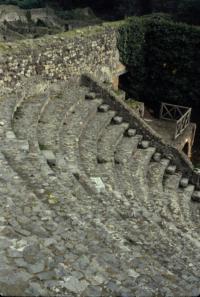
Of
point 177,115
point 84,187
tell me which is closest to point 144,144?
point 84,187

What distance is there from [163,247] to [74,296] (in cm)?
282

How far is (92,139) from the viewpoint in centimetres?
1164

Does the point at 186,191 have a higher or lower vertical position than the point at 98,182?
lower

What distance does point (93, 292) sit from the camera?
191 inches

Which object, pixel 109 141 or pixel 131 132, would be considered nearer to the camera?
pixel 109 141

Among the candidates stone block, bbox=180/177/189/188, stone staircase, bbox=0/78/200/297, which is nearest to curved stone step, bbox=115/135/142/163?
stone staircase, bbox=0/78/200/297

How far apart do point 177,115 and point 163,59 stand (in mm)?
2660

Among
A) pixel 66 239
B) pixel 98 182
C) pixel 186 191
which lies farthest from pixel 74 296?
pixel 186 191

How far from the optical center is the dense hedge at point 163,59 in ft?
59.9

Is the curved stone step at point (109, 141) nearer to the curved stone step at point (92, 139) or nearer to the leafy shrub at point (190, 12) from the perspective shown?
the curved stone step at point (92, 139)

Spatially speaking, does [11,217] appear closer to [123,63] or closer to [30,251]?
[30,251]

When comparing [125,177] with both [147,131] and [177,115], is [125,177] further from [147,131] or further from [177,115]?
[177,115]

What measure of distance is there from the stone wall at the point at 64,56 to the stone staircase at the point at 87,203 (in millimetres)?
491

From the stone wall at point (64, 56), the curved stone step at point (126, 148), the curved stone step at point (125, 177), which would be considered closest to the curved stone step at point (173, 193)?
the curved stone step at point (125, 177)
